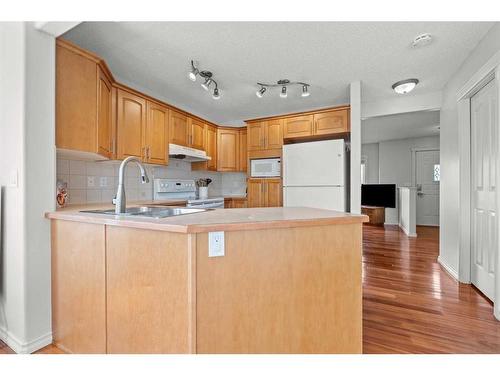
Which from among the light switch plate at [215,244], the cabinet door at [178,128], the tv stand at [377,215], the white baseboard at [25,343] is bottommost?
the white baseboard at [25,343]

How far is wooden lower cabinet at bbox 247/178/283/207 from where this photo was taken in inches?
156

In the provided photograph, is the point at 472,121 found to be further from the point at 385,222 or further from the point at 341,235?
the point at 385,222

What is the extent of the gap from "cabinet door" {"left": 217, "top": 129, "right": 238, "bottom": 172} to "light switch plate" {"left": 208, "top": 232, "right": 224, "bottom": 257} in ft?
10.9

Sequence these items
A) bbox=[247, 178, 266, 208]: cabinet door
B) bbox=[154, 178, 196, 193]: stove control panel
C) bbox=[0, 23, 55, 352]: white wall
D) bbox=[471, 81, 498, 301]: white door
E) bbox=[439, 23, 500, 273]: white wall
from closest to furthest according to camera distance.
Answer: bbox=[0, 23, 55, 352]: white wall, bbox=[471, 81, 498, 301]: white door, bbox=[439, 23, 500, 273]: white wall, bbox=[154, 178, 196, 193]: stove control panel, bbox=[247, 178, 266, 208]: cabinet door

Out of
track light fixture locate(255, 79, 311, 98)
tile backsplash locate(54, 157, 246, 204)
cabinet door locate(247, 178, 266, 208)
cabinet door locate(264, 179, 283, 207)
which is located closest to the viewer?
tile backsplash locate(54, 157, 246, 204)

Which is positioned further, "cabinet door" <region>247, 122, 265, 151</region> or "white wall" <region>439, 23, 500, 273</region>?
"cabinet door" <region>247, 122, 265, 151</region>

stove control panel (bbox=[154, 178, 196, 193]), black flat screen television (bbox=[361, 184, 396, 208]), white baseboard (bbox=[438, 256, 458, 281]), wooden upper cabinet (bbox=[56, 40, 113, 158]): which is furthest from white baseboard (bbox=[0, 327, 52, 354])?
black flat screen television (bbox=[361, 184, 396, 208])

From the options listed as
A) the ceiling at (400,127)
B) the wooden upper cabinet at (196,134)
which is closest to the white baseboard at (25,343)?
the wooden upper cabinet at (196,134)

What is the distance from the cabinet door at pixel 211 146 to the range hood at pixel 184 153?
0.22 meters

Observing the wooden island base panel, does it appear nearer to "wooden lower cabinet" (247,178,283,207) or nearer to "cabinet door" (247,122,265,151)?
"wooden lower cabinet" (247,178,283,207)

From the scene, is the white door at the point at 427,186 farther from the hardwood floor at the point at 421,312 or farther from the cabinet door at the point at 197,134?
the cabinet door at the point at 197,134

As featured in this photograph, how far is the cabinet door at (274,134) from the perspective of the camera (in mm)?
3977

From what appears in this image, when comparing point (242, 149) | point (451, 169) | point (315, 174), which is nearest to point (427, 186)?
point (451, 169)
